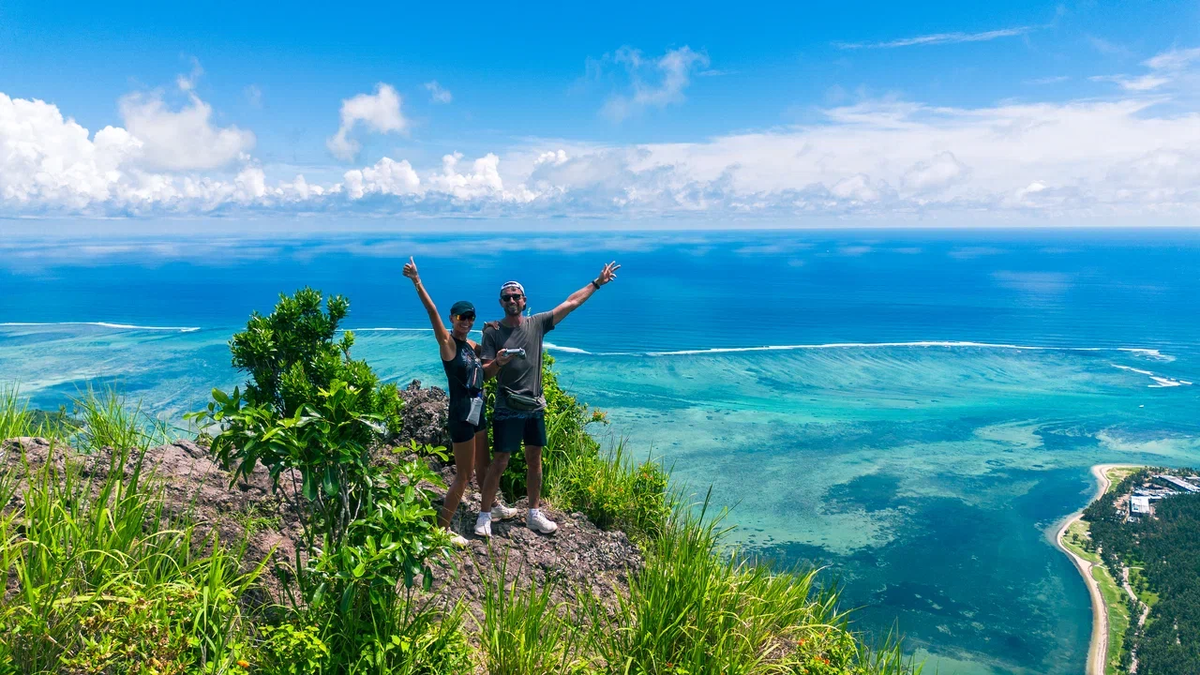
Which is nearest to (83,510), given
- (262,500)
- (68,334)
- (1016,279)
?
(262,500)

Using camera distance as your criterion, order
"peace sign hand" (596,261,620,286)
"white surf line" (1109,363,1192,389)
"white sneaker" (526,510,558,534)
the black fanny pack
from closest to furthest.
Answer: the black fanny pack < "white sneaker" (526,510,558,534) < "peace sign hand" (596,261,620,286) < "white surf line" (1109,363,1192,389)

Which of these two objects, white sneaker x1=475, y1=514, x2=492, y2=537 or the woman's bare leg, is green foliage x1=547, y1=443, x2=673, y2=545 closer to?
white sneaker x1=475, y1=514, x2=492, y2=537

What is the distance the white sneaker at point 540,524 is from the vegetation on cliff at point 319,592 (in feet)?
2.20

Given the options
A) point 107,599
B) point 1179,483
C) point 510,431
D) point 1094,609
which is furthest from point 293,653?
point 1179,483

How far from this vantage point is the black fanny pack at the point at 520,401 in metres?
5.30

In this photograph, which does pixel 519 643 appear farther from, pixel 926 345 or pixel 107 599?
pixel 926 345

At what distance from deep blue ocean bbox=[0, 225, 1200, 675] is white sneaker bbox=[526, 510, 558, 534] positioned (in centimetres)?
247

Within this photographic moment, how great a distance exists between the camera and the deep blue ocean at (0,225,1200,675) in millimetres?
30328

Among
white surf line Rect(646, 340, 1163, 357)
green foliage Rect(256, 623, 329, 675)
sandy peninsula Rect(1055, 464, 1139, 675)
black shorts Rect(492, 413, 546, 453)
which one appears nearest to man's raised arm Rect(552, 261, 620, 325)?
black shorts Rect(492, 413, 546, 453)

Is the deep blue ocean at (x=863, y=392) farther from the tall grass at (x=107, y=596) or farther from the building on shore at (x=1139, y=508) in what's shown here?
the tall grass at (x=107, y=596)

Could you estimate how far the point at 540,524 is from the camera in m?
5.76

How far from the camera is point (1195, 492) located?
121ft

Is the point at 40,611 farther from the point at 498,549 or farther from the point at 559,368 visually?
the point at 559,368

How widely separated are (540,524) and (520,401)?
1.13m
